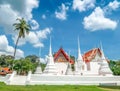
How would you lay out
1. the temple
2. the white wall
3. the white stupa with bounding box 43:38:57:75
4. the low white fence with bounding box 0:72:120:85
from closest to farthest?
the low white fence with bounding box 0:72:120:85 → the white stupa with bounding box 43:38:57:75 → the temple → the white wall

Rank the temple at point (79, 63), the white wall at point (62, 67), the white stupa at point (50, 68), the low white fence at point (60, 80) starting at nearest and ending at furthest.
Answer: the low white fence at point (60, 80), the white stupa at point (50, 68), the temple at point (79, 63), the white wall at point (62, 67)

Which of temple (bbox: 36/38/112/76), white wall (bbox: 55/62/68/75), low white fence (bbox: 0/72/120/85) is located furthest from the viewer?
white wall (bbox: 55/62/68/75)

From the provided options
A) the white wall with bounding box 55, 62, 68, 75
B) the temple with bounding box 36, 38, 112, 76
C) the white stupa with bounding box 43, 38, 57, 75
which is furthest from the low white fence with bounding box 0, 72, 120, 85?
the white wall with bounding box 55, 62, 68, 75

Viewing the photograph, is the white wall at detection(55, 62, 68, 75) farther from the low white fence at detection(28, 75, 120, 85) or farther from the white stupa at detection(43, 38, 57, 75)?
the low white fence at detection(28, 75, 120, 85)

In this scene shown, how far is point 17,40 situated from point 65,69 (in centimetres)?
1273

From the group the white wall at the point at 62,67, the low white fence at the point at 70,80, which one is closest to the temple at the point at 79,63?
the white wall at the point at 62,67

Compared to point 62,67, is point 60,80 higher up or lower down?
lower down

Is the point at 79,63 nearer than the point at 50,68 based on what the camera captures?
No

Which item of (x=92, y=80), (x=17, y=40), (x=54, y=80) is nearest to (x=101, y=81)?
(x=92, y=80)

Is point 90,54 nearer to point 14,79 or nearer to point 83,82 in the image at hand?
point 83,82

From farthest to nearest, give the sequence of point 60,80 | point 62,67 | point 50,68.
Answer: point 62,67
point 50,68
point 60,80

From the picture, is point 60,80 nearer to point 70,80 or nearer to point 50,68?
point 70,80

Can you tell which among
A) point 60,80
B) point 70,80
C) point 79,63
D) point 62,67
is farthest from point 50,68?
point 62,67

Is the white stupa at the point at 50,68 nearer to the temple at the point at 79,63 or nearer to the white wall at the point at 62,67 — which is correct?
the temple at the point at 79,63
